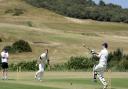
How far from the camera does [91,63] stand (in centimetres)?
5975

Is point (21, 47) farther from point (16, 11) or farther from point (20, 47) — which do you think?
point (16, 11)

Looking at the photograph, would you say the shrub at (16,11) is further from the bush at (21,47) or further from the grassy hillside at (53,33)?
the bush at (21,47)

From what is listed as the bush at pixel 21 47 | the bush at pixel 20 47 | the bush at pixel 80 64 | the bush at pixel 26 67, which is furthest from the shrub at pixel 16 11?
the bush at pixel 26 67

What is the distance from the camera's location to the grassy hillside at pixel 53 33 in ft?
275

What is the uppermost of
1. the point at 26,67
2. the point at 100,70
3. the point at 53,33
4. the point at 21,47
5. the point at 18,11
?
the point at 100,70

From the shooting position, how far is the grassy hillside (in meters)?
83.8

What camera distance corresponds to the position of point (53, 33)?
10225cm

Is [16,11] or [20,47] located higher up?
[16,11]

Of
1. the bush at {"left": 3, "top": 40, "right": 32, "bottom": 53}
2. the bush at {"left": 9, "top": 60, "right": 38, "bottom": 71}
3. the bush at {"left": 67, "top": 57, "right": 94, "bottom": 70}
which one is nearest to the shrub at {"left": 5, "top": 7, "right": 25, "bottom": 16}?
the bush at {"left": 3, "top": 40, "right": 32, "bottom": 53}

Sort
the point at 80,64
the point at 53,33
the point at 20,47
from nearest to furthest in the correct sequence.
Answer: the point at 80,64 → the point at 20,47 → the point at 53,33

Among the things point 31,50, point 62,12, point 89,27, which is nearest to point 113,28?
point 89,27

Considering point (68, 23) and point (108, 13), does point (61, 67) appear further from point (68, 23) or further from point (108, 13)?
point (108, 13)

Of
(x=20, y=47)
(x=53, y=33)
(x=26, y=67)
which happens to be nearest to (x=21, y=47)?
(x=20, y=47)

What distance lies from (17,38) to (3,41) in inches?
131
